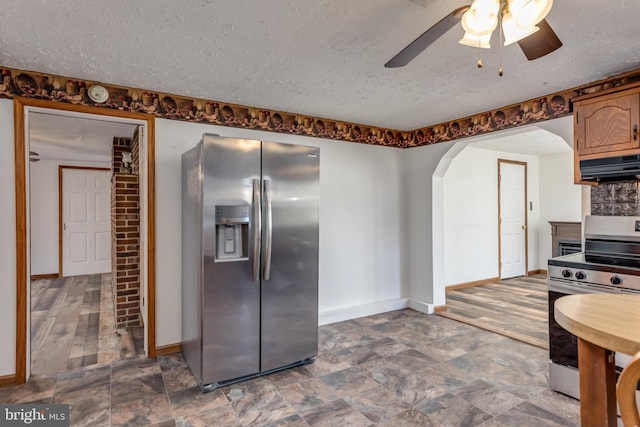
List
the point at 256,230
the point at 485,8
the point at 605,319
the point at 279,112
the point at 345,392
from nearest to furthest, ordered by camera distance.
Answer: the point at 605,319, the point at 485,8, the point at 345,392, the point at 256,230, the point at 279,112

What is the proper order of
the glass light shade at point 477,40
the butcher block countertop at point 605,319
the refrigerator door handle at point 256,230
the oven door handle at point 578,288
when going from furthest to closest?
the refrigerator door handle at point 256,230
the oven door handle at point 578,288
the glass light shade at point 477,40
the butcher block countertop at point 605,319

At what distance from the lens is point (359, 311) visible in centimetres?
413

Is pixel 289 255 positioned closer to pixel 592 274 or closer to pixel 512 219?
pixel 592 274

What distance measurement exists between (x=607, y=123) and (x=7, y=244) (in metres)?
4.37

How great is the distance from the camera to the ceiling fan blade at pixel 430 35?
135 cm

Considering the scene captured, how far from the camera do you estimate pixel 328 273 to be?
13.0 feet

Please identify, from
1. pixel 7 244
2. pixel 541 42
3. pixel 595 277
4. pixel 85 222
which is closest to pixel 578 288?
pixel 595 277

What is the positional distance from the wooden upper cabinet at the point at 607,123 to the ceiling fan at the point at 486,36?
1.32 metres

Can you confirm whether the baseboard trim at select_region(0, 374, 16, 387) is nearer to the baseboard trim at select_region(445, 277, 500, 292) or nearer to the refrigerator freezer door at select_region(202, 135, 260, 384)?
the refrigerator freezer door at select_region(202, 135, 260, 384)

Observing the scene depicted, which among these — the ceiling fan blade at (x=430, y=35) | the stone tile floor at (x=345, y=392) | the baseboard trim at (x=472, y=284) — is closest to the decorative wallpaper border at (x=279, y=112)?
the ceiling fan blade at (x=430, y=35)

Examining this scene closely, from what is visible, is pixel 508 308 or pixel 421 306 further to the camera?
pixel 508 308

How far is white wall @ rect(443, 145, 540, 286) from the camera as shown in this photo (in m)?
5.39

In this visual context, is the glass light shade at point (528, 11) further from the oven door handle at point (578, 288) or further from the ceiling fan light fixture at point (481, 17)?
the oven door handle at point (578, 288)

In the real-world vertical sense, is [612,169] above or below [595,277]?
above
